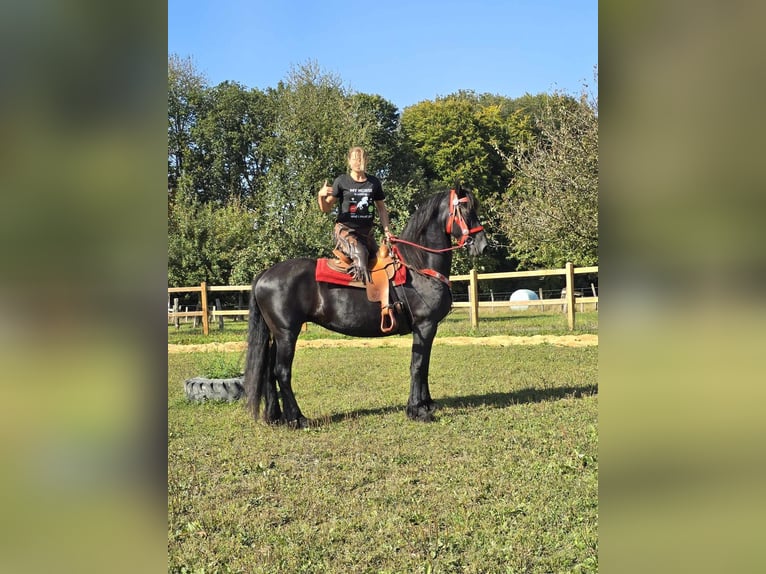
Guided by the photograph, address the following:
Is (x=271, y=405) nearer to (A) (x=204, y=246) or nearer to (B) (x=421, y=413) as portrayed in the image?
→ (B) (x=421, y=413)

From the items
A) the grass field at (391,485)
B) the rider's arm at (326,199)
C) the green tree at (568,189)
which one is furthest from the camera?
the green tree at (568,189)

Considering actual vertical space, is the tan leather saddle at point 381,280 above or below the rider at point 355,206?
below

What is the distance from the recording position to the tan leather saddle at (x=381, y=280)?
684 centimetres

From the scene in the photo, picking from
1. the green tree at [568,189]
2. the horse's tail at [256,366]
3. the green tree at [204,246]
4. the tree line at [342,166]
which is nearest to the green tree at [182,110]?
the tree line at [342,166]

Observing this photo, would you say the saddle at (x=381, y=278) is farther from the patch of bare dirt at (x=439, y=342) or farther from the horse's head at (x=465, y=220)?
the patch of bare dirt at (x=439, y=342)

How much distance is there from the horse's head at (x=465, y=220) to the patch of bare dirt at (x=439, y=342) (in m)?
7.36

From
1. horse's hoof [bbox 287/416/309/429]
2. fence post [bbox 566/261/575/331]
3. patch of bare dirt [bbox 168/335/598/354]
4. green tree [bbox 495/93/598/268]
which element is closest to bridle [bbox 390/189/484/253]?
horse's hoof [bbox 287/416/309/429]

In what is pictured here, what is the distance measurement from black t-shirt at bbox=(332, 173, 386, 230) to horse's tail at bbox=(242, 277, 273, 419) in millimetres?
1229

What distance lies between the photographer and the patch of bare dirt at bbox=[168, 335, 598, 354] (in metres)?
14.0

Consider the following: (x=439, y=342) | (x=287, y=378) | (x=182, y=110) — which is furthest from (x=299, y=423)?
(x=182, y=110)
